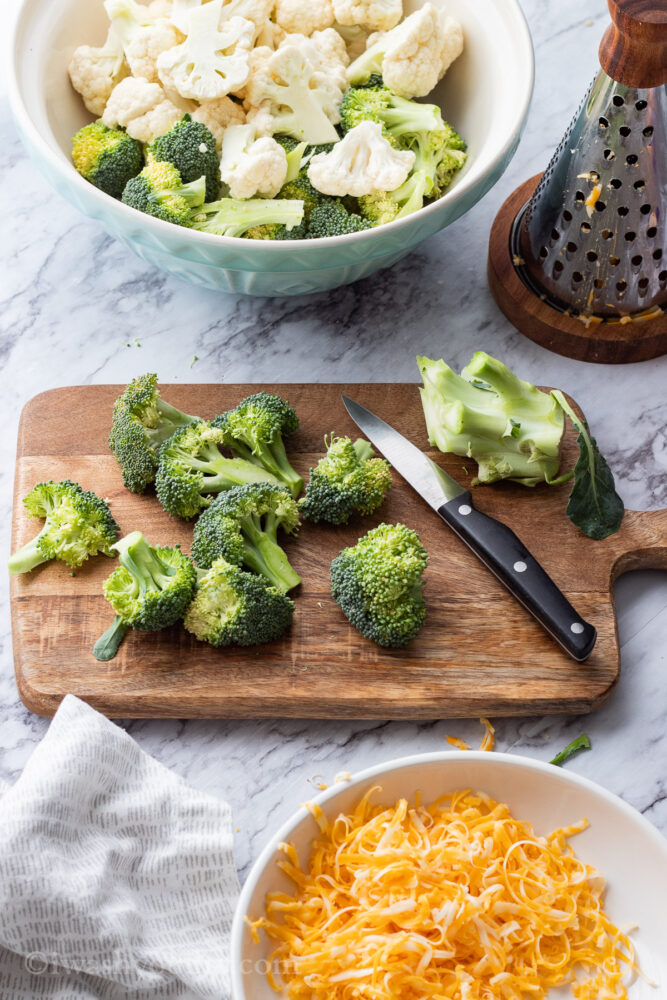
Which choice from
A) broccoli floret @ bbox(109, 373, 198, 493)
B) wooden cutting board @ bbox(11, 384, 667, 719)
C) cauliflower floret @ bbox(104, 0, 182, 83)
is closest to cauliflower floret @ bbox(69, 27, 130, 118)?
cauliflower floret @ bbox(104, 0, 182, 83)

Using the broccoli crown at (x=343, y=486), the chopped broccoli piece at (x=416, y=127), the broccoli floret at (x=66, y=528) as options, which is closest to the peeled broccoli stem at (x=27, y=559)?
the broccoli floret at (x=66, y=528)

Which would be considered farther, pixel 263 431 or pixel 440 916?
pixel 263 431

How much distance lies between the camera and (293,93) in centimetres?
206

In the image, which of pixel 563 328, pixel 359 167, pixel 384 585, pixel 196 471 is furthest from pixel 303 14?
pixel 384 585

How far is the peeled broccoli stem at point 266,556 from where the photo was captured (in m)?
1.94

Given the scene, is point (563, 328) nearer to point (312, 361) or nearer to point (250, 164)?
point (312, 361)

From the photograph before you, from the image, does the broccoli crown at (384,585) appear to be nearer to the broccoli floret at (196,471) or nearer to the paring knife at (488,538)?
A: the paring knife at (488,538)

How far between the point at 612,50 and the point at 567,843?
1.40 metres

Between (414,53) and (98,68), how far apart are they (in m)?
0.65

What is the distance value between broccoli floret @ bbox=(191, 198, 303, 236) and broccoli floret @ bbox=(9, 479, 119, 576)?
0.57 meters

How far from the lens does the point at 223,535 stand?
191cm

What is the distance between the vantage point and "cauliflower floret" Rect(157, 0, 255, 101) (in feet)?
6.69

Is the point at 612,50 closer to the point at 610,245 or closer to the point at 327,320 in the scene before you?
the point at 610,245

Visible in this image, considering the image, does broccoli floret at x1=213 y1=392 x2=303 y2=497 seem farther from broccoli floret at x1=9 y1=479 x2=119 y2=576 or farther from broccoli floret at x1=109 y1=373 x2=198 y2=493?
broccoli floret at x1=9 y1=479 x2=119 y2=576
